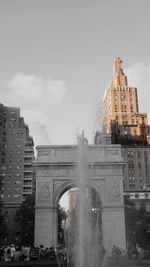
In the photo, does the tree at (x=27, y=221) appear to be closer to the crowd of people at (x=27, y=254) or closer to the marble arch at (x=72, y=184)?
the marble arch at (x=72, y=184)

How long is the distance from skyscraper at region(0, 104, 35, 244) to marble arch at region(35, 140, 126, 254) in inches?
1207

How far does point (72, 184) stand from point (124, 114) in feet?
185

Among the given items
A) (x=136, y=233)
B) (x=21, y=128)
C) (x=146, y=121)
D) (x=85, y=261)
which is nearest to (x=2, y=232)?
(x=136, y=233)

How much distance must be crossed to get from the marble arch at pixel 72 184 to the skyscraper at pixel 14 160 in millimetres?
30652

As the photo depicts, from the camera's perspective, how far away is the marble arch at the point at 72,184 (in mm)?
30328

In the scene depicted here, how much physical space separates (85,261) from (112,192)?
16487 millimetres

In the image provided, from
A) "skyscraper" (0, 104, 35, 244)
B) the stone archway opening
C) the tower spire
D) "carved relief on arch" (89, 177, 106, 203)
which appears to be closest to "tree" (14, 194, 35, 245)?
the stone archway opening

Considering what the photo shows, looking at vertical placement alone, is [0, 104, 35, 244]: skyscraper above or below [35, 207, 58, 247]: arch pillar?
above

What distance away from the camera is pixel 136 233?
4272 centimetres

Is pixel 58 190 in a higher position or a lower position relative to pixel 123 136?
lower

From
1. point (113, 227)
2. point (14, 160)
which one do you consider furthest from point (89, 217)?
point (14, 160)

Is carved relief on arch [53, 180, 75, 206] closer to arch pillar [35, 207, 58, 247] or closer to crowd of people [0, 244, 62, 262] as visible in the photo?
arch pillar [35, 207, 58, 247]

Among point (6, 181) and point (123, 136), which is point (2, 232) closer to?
point (6, 181)

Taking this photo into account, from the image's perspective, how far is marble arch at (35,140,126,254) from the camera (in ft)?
99.5
